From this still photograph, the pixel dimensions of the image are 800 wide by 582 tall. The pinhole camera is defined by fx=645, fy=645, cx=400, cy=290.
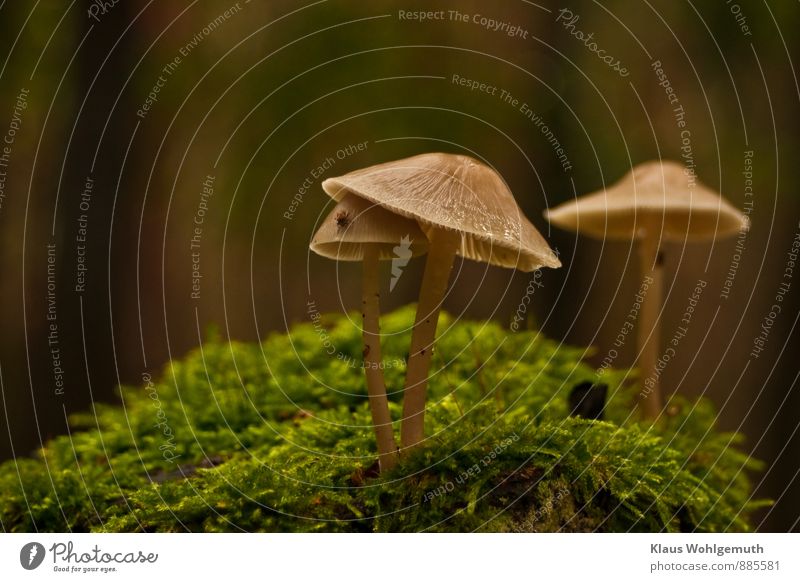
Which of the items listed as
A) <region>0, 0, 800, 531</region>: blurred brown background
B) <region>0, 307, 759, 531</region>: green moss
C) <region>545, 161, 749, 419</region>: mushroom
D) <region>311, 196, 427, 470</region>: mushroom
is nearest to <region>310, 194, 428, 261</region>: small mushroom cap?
<region>311, 196, 427, 470</region>: mushroom

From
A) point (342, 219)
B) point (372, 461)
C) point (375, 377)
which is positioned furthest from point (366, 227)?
point (372, 461)

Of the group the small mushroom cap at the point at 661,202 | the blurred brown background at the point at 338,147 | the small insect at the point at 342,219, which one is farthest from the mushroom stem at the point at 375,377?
the blurred brown background at the point at 338,147

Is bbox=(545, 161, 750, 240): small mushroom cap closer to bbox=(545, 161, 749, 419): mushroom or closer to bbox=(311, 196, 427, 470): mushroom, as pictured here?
bbox=(545, 161, 749, 419): mushroom

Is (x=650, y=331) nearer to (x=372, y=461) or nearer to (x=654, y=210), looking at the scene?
(x=654, y=210)

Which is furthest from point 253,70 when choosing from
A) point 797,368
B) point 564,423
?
point 797,368

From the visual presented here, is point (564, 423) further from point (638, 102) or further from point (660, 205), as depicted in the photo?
point (638, 102)
